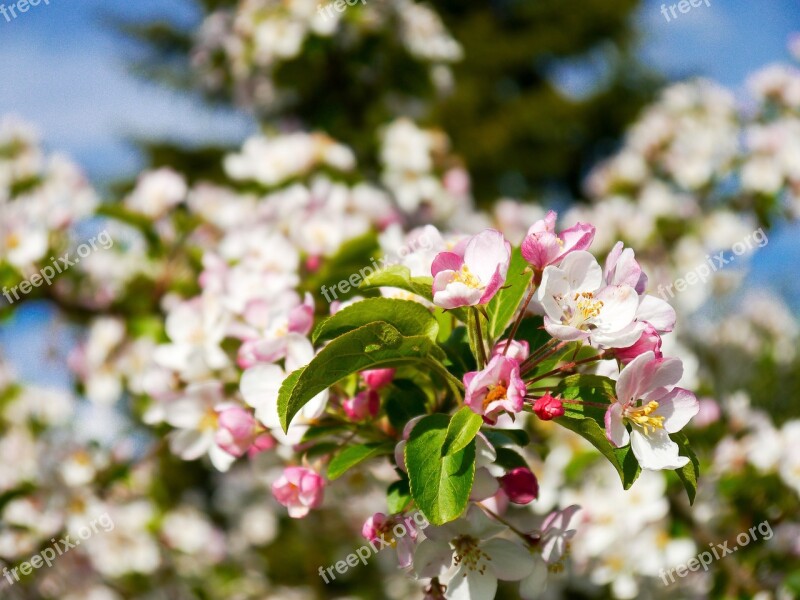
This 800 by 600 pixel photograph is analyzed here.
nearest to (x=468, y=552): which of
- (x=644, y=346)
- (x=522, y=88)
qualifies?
(x=644, y=346)

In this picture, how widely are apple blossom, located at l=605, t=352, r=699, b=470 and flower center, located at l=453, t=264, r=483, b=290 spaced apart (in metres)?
0.18

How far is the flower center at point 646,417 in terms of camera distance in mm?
779

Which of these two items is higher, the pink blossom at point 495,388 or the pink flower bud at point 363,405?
the pink blossom at point 495,388

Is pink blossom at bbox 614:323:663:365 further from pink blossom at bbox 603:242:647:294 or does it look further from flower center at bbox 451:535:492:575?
flower center at bbox 451:535:492:575

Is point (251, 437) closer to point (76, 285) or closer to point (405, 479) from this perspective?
point (405, 479)

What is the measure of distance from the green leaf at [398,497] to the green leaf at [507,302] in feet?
0.70

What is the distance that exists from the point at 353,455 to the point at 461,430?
0.64ft

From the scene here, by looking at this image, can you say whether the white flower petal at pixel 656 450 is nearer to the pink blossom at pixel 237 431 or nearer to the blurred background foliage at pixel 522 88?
the pink blossom at pixel 237 431

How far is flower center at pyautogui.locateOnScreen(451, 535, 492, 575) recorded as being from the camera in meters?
0.89

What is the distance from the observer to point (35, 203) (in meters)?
1.95

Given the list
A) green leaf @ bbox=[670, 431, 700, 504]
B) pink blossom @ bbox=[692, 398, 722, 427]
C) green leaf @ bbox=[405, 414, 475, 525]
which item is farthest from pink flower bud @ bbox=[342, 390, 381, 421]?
pink blossom @ bbox=[692, 398, 722, 427]

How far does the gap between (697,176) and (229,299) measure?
231cm

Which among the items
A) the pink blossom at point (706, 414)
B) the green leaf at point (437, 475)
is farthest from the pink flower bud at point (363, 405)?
the pink blossom at point (706, 414)

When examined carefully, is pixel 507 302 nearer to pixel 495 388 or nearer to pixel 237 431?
pixel 495 388
